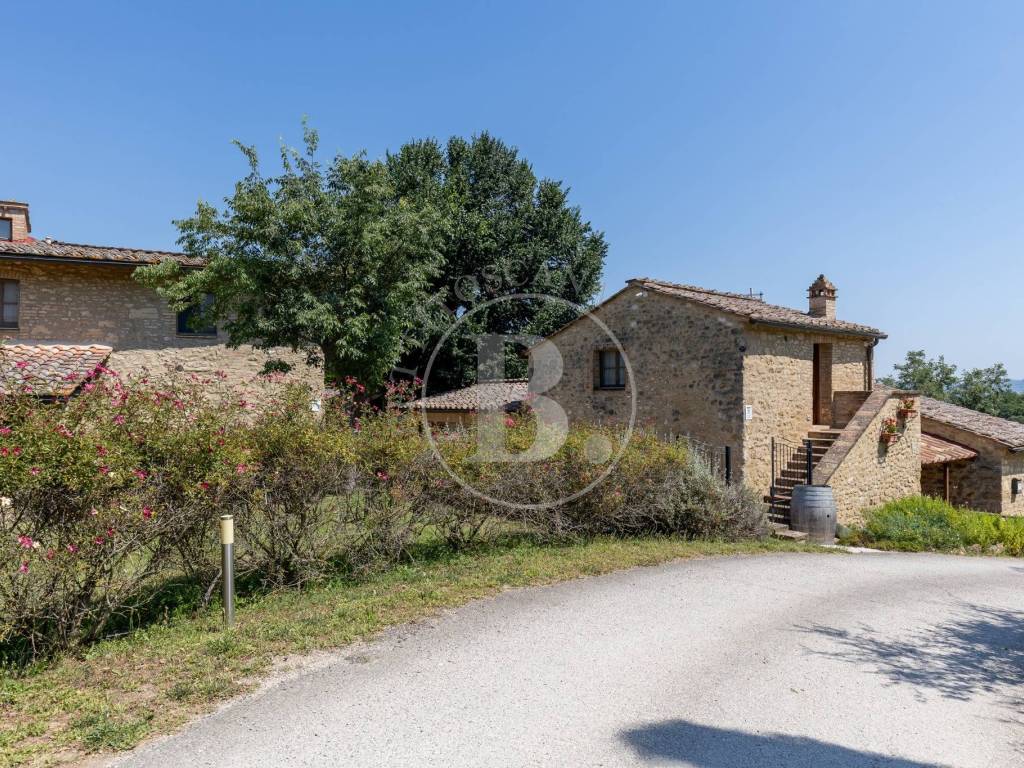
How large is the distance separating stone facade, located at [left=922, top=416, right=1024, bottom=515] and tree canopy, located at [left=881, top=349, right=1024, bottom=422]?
104ft

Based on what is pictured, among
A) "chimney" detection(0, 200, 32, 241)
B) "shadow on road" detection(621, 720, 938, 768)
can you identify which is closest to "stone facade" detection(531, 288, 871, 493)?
"shadow on road" detection(621, 720, 938, 768)

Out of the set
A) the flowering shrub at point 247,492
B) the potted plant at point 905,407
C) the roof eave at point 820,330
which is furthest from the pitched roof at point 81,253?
the potted plant at point 905,407

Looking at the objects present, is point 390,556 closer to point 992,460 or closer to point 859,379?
point 859,379

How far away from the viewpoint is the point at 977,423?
797 inches

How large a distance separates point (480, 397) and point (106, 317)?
12225 millimetres

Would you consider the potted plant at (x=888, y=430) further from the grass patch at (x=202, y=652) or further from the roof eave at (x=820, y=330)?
the grass patch at (x=202, y=652)

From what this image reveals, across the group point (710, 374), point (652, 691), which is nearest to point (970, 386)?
point (710, 374)

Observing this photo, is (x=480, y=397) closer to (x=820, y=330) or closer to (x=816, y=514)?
(x=820, y=330)

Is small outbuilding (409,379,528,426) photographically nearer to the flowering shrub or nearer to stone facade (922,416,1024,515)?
the flowering shrub

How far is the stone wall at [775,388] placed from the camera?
47.7ft

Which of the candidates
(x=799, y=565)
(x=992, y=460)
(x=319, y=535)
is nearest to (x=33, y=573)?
(x=319, y=535)

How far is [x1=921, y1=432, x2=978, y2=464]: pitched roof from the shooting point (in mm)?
17781

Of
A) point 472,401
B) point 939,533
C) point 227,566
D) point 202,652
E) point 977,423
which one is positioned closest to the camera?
point 202,652

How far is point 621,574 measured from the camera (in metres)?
7.56
